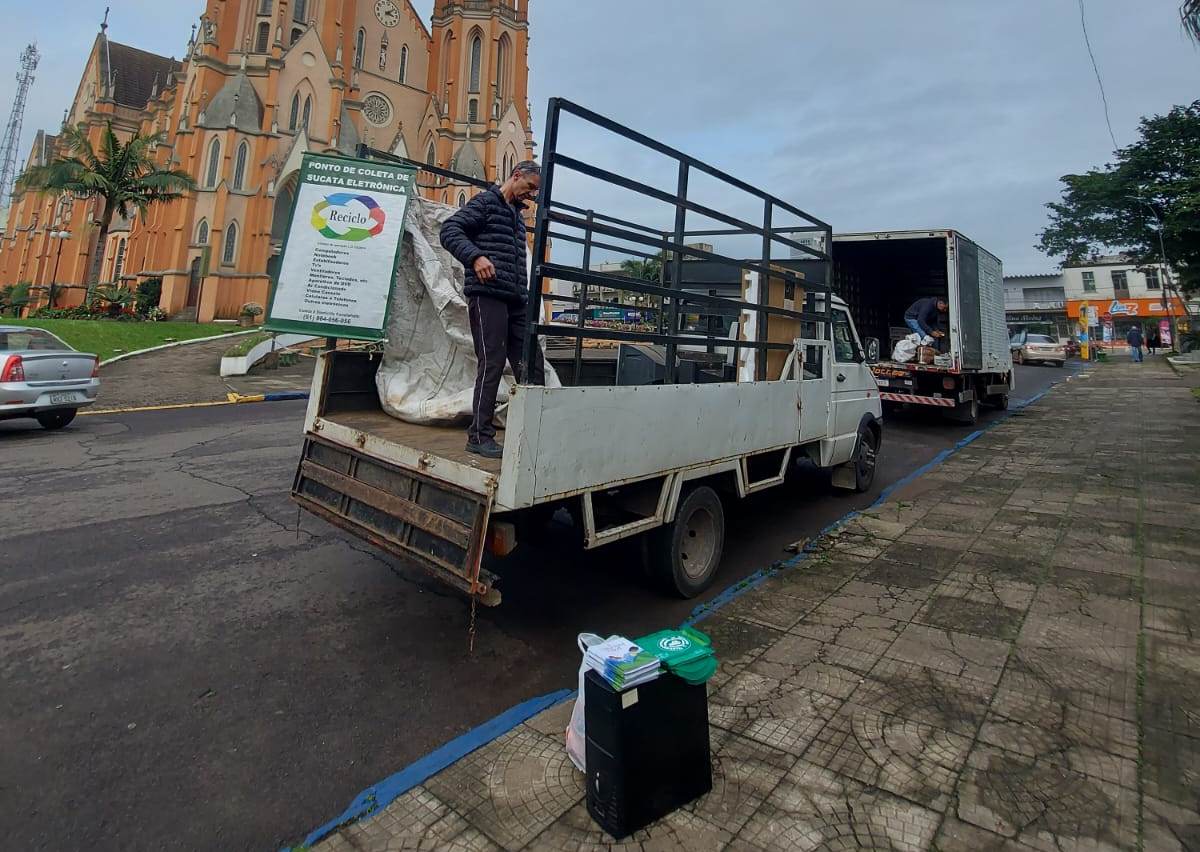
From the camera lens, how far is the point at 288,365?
1772 cm

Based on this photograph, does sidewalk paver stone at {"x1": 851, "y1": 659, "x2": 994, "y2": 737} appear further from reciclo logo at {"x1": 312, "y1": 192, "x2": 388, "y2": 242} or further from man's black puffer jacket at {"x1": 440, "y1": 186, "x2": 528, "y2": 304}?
reciclo logo at {"x1": 312, "y1": 192, "x2": 388, "y2": 242}

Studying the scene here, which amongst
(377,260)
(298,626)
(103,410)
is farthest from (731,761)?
(103,410)

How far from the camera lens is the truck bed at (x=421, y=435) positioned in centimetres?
304

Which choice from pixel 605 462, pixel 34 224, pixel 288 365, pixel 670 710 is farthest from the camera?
pixel 34 224

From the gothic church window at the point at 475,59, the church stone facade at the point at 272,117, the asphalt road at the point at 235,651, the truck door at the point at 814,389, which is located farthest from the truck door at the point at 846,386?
the gothic church window at the point at 475,59

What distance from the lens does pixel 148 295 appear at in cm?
2719

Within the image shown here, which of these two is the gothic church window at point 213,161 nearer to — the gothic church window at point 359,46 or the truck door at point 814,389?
the gothic church window at point 359,46

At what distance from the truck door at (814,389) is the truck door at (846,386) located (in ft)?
0.79

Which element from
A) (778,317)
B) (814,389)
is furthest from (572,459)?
(814,389)

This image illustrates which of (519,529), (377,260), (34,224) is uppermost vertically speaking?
(34,224)

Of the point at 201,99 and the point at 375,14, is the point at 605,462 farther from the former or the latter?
the point at 375,14

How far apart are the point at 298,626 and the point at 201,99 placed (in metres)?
34.3

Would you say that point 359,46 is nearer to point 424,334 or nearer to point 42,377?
point 42,377

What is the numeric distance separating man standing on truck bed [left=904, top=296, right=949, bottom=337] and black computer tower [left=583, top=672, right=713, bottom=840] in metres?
10.4
